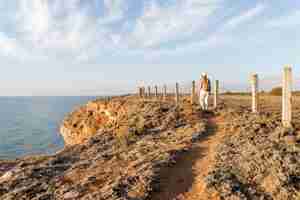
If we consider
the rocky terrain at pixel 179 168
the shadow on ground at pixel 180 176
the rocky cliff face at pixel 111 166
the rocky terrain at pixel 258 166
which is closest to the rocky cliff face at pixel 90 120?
the rocky cliff face at pixel 111 166

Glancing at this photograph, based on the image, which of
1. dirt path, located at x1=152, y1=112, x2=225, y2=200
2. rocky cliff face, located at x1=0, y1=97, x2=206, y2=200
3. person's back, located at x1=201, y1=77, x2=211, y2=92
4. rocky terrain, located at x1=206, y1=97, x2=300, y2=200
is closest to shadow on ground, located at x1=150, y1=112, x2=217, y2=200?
dirt path, located at x1=152, y1=112, x2=225, y2=200

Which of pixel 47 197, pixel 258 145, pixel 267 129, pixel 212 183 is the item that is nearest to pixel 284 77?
pixel 267 129

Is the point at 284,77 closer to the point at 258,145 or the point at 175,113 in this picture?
the point at 258,145

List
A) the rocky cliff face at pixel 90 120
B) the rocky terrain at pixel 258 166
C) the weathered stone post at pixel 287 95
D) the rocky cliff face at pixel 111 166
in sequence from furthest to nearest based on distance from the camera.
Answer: the rocky cliff face at pixel 90 120
the weathered stone post at pixel 287 95
the rocky cliff face at pixel 111 166
the rocky terrain at pixel 258 166

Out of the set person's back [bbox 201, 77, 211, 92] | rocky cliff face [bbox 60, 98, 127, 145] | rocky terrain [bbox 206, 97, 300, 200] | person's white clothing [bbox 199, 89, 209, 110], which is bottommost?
rocky cliff face [bbox 60, 98, 127, 145]

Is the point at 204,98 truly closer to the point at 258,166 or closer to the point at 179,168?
the point at 179,168

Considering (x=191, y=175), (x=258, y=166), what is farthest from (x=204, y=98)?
(x=191, y=175)

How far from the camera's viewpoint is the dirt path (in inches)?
199

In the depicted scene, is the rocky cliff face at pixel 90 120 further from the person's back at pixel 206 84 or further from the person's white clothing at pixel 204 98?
the person's back at pixel 206 84

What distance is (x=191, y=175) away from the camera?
19.5 feet

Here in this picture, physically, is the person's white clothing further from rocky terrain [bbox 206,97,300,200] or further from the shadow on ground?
the shadow on ground

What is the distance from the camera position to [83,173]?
22.0 ft

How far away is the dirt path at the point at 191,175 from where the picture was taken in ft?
16.6

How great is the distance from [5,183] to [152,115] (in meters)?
8.32
